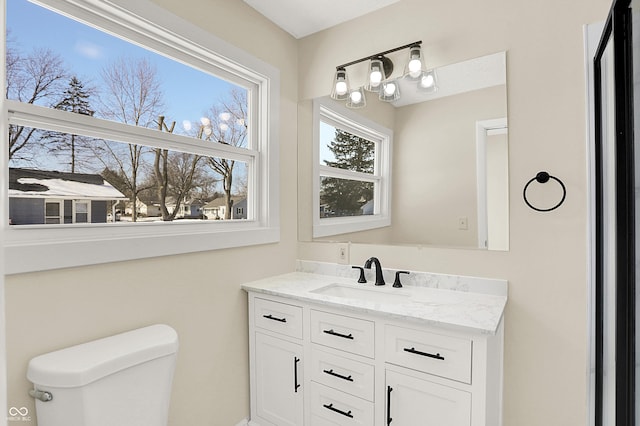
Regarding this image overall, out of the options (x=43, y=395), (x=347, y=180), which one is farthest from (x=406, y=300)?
(x=43, y=395)

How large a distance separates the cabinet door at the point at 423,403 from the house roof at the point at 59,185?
1463 mm

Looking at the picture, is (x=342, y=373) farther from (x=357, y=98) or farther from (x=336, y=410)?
(x=357, y=98)

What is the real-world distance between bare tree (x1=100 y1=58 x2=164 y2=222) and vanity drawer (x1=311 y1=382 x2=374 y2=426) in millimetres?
1217

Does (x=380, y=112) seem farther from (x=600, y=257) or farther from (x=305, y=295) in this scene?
(x=600, y=257)

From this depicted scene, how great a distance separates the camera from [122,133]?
61.6 inches

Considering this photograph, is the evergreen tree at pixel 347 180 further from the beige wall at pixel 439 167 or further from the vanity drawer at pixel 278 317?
the vanity drawer at pixel 278 317

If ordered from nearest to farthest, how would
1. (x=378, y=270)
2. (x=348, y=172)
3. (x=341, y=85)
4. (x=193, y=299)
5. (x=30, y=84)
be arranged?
(x=30, y=84)
(x=193, y=299)
(x=378, y=270)
(x=341, y=85)
(x=348, y=172)

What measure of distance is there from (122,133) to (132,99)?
0.19 meters

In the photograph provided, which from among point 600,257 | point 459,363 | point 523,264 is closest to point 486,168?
point 523,264

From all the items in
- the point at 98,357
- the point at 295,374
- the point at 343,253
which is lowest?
the point at 295,374

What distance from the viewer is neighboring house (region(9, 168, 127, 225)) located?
132cm

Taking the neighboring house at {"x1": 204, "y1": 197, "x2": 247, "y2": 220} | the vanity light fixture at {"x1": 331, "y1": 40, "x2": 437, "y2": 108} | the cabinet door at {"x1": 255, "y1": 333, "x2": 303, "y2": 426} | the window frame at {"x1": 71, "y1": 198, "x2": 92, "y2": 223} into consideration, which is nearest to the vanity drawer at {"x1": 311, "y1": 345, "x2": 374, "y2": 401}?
the cabinet door at {"x1": 255, "y1": 333, "x2": 303, "y2": 426}

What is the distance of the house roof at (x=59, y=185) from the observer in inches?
52.1

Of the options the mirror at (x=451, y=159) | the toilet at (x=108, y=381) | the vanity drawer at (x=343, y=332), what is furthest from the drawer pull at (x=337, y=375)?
the mirror at (x=451, y=159)
